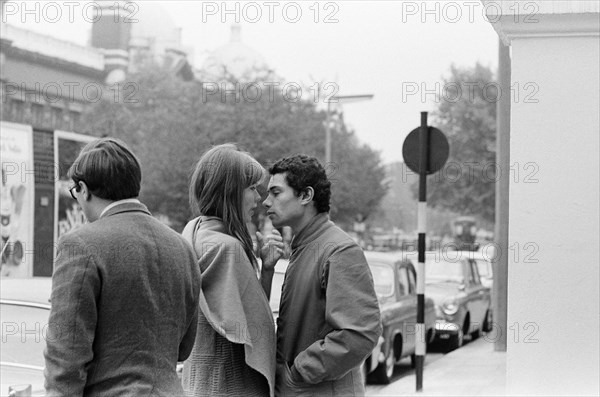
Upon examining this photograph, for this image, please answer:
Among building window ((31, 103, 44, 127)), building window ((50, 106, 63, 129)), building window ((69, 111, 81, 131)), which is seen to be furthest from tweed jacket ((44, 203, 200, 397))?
building window ((50, 106, 63, 129))

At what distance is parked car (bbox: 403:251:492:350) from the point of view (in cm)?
1627

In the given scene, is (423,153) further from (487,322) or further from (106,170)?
(487,322)

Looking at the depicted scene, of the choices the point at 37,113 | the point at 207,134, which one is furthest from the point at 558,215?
the point at 37,113

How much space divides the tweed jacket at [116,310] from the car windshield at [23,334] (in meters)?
2.59

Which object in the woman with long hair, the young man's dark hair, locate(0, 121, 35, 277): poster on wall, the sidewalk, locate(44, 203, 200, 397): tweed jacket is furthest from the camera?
locate(0, 121, 35, 277): poster on wall

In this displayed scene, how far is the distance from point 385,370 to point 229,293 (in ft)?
28.3

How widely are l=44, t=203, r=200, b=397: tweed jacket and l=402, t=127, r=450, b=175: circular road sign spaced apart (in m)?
8.10

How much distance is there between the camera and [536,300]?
4055 millimetres

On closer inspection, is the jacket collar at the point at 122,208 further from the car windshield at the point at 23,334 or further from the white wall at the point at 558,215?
the car windshield at the point at 23,334

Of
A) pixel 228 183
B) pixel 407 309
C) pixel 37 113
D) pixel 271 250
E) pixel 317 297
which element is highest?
pixel 37 113

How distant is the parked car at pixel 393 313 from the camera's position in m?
11.9

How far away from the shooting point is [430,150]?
11219mm

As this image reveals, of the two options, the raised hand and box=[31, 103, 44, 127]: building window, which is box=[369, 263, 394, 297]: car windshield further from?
box=[31, 103, 44, 127]: building window

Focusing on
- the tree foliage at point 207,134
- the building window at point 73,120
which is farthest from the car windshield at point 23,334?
the building window at point 73,120
